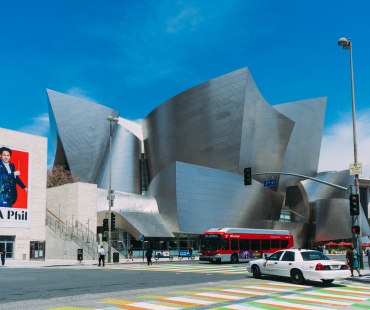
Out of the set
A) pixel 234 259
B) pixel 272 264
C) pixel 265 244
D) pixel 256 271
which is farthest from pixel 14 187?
pixel 272 264

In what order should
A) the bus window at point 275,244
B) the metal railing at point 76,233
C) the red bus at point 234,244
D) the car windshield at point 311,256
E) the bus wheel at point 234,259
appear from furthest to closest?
the metal railing at point 76,233 < the bus window at point 275,244 < the bus wheel at point 234,259 < the red bus at point 234,244 < the car windshield at point 311,256

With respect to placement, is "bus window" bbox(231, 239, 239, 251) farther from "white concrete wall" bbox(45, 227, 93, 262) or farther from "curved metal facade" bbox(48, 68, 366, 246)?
"curved metal facade" bbox(48, 68, 366, 246)

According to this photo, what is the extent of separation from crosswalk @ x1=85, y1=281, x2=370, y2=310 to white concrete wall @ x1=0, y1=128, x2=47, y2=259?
35.1 meters

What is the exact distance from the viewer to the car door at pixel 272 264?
66.1 feet

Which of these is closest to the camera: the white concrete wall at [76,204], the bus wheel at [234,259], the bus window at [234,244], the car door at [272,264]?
the car door at [272,264]

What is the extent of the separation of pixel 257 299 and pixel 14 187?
38817 mm

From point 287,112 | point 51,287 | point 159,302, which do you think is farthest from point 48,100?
point 159,302

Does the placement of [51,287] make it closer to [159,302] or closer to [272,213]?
[159,302]

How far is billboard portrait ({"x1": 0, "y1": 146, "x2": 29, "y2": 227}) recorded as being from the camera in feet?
151

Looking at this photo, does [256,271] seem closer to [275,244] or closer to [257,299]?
[257,299]

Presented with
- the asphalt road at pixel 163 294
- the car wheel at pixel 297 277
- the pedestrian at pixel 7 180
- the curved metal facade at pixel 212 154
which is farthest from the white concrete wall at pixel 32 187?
the car wheel at pixel 297 277

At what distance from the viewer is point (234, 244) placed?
1516 inches

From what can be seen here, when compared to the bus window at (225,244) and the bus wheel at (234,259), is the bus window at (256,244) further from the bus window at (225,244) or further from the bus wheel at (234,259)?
the bus window at (225,244)

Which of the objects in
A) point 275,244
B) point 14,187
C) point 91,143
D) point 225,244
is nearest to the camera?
point 225,244
